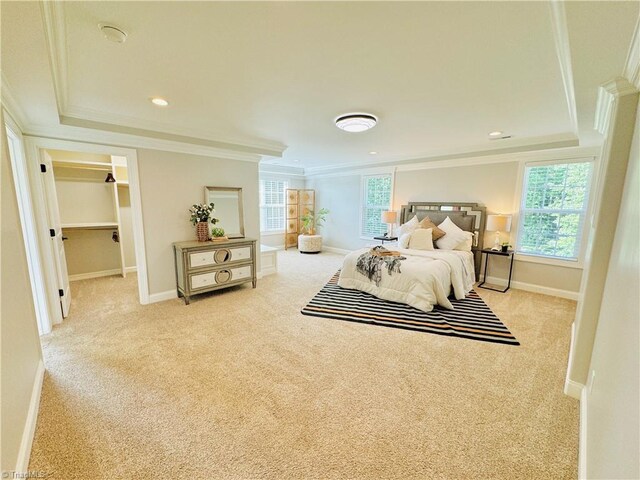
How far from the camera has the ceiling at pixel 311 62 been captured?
134cm

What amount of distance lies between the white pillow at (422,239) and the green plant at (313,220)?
3.23 meters

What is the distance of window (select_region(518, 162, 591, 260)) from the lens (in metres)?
3.77

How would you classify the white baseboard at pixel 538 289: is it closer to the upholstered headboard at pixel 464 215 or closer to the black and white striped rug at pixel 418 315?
the upholstered headboard at pixel 464 215

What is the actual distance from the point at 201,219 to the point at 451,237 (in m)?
4.10

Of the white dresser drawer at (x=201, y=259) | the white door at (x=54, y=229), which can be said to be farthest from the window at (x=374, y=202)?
the white door at (x=54, y=229)

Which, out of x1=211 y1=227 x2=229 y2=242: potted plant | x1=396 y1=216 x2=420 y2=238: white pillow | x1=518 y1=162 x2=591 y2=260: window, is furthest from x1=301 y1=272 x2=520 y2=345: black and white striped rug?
x1=211 y1=227 x2=229 y2=242: potted plant

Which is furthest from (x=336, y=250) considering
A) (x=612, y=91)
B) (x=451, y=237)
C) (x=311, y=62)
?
(x=612, y=91)

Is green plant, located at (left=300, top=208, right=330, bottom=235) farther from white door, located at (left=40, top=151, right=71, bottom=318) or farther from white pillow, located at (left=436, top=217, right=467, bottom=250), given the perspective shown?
white door, located at (left=40, top=151, right=71, bottom=318)

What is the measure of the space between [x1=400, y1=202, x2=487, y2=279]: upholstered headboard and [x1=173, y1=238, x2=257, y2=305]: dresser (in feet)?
11.2

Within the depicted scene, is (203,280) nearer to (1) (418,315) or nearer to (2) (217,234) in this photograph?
(2) (217,234)

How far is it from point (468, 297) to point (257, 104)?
3.89m

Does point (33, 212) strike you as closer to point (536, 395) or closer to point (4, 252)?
point (4, 252)

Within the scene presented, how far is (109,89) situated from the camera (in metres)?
2.31

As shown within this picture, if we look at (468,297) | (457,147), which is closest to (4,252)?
(468,297)
